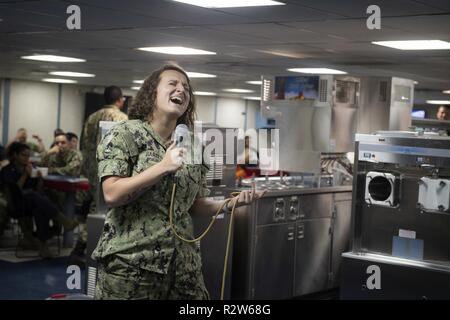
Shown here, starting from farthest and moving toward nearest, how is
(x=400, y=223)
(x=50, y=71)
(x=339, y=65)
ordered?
1. (x=50, y=71)
2. (x=339, y=65)
3. (x=400, y=223)

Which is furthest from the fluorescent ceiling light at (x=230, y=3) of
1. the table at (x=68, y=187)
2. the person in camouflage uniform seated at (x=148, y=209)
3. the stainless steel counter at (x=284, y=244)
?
the table at (x=68, y=187)

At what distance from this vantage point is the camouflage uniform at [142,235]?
276cm

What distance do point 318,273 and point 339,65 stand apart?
3640 mm

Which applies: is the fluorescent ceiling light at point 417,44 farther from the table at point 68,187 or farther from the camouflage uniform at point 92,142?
the table at point 68,187

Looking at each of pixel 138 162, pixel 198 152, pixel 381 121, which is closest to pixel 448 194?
pixel 198 152

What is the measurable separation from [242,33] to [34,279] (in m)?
3.24

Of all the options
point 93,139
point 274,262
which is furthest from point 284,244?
point 93,139

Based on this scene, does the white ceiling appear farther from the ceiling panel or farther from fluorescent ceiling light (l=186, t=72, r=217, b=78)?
fluorescent ceiling light (l=186, t=72, r=217, b=78)

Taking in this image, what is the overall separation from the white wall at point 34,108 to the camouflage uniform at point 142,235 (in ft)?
50.2

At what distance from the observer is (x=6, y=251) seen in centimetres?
871

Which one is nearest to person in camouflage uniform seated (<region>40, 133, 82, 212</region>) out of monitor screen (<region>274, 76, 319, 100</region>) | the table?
the table

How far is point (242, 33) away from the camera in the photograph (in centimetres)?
688
